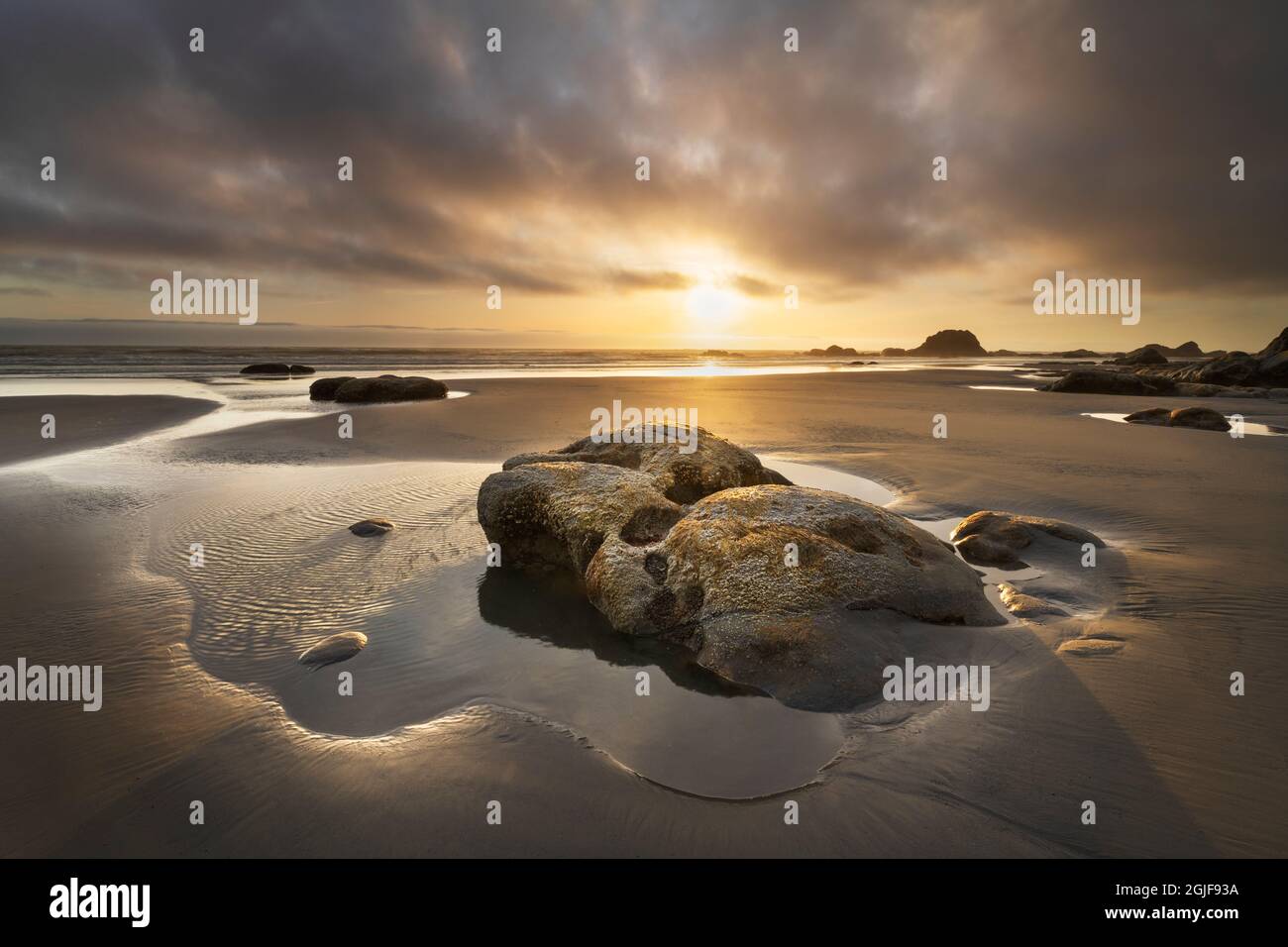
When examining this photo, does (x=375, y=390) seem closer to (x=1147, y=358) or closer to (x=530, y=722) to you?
(x=530, y=722)

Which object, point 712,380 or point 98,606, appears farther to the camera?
point 712,380

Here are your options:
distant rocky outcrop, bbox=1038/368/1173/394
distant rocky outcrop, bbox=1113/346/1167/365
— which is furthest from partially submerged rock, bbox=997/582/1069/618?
distant rocky outcrop, bbox=1113/346/1167/365

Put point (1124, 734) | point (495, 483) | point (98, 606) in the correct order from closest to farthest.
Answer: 1. point (1124, 734)
2. point (98, 606)
3. point (495, 483)

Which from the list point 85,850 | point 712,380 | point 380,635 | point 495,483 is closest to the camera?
point 85,850

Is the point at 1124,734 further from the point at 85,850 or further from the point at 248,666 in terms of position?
the point at 248,666

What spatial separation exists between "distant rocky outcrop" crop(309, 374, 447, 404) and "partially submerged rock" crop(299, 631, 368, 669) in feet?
71.6

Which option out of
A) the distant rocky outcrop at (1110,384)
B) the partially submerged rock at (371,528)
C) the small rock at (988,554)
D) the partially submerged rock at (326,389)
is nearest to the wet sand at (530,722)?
the partially submerged rock at (371,528)

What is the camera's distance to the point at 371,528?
8.34m

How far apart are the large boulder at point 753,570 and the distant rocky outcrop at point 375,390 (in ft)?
66.2

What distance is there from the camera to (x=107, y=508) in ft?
30.6

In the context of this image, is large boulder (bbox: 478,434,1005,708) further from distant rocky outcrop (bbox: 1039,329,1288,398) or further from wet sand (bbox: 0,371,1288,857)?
distant rocky outcrop (bbox: 1039,329,1288,398)

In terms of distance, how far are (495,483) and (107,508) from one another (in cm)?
660

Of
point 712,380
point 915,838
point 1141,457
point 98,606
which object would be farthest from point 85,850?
point 712,380

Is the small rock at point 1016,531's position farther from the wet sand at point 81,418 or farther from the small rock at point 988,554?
the wet sand at point 81,418
